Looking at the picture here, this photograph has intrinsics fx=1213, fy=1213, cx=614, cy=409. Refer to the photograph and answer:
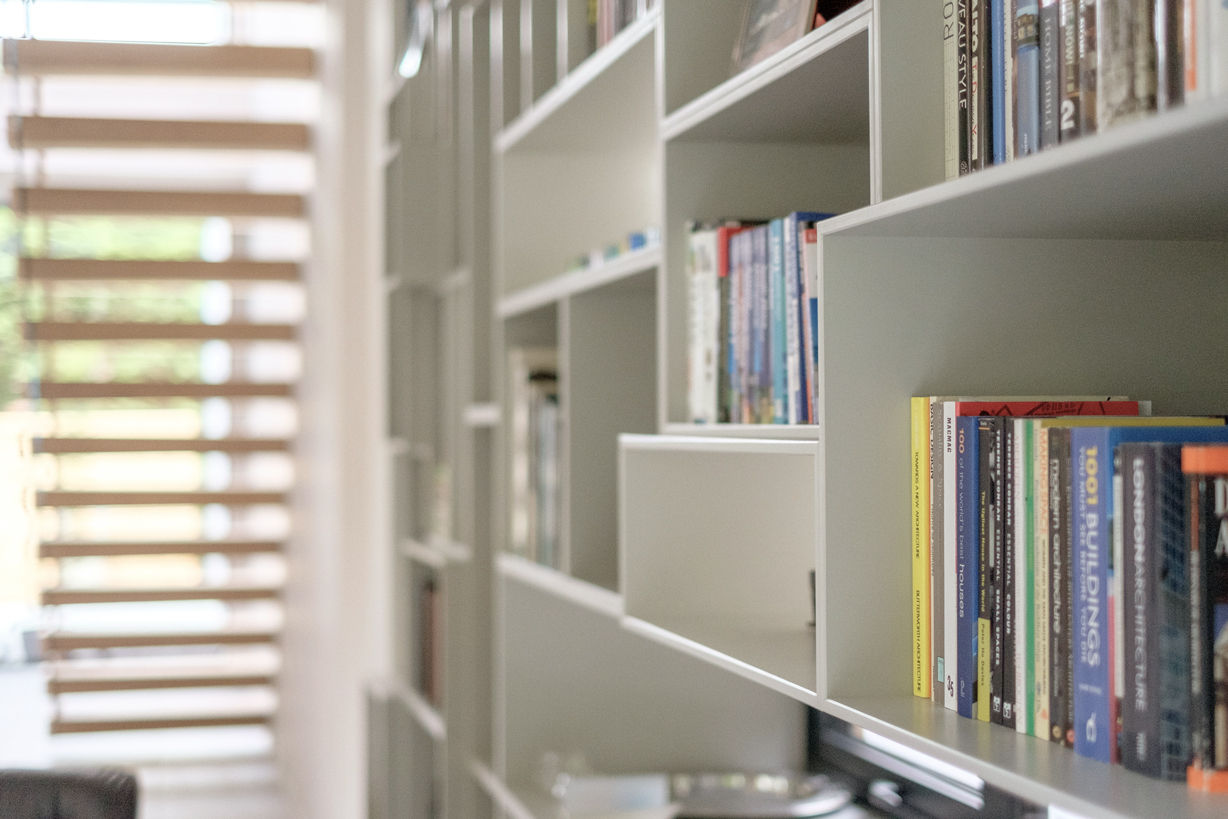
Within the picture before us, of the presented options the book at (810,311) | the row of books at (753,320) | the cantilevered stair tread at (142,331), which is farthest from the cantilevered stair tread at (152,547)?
the book at (810,311)

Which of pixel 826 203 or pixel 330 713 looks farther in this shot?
pixel 330 713

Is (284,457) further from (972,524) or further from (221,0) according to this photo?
(972,524)

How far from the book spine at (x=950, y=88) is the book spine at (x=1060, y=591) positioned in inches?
10.1

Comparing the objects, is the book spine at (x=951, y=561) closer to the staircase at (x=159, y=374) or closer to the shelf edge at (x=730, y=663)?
the shelf edge at (x=730, y=663)

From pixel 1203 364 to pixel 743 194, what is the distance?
0.59m

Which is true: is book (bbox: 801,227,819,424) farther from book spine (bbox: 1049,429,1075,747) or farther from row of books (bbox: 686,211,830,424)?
book spine (bbox: 1049,429,1075,747)

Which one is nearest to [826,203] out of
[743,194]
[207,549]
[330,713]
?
[743,194]

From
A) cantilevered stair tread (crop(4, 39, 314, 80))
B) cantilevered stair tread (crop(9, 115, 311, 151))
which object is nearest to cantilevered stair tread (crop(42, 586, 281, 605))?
cantilevered stair tread (crop(9, 115, 311, 151))

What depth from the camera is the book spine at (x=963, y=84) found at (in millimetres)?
953

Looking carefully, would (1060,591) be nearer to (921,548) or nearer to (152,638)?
(921,548)

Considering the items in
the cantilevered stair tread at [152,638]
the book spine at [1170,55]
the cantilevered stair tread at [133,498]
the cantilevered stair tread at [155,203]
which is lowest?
the cantilevered stair tread at [152,638]

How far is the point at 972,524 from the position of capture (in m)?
0.93

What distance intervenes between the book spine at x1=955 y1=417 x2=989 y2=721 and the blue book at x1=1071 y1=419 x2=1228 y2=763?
11 centimetres

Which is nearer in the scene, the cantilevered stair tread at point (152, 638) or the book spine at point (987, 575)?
the book spine at point (987, 575)
